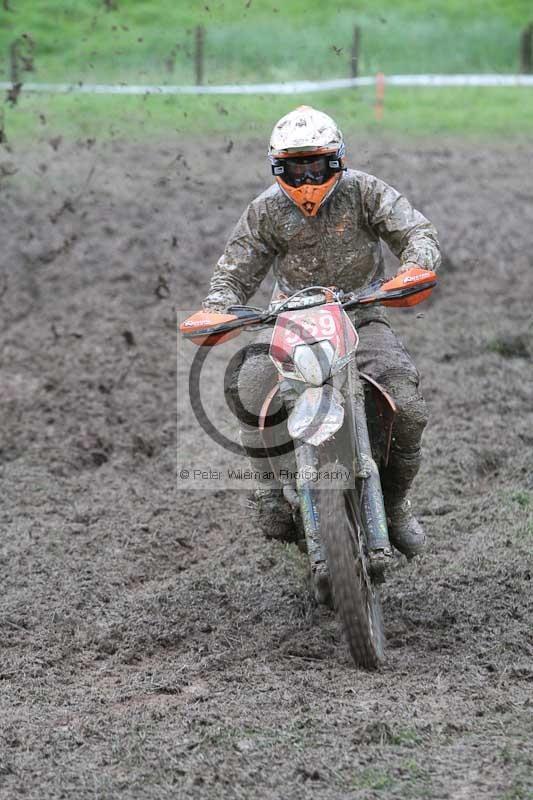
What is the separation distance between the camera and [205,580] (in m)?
6.22

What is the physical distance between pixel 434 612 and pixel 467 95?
763 inches

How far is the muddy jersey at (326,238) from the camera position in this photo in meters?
5.68

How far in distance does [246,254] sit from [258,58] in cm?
2011

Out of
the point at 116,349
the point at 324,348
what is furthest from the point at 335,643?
the point at 116,349

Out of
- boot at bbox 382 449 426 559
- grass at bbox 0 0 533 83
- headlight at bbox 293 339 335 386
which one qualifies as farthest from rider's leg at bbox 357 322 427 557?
grass at bbox 0 0 533 83

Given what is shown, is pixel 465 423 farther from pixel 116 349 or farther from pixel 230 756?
pixel 230 756

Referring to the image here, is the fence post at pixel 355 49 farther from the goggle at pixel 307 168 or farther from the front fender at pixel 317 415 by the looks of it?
the front fender at pixel 317 415

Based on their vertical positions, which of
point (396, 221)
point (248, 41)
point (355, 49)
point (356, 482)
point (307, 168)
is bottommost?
point (356, 482)

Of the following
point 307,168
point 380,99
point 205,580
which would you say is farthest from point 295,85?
point 307,168

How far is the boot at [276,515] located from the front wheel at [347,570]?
724 mm

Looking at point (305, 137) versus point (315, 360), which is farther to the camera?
point (305, 137)

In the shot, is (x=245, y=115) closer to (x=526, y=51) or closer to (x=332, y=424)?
(x=526, y=51)

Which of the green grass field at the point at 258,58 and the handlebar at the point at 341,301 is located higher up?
the green grass field at the point at 258,58

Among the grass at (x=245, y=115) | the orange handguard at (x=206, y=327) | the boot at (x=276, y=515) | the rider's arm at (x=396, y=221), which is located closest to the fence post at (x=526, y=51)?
the grass at (x=245, y=115)
